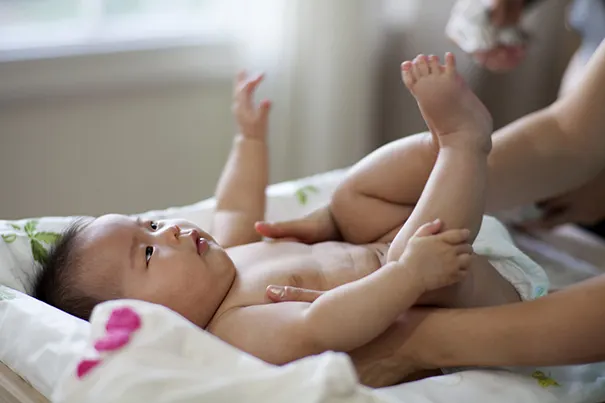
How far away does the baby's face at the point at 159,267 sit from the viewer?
39.0 inches

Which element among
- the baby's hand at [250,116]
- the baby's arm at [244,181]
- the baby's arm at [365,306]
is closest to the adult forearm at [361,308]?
the baby's arm at [365,306]

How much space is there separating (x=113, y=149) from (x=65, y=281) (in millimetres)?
1140

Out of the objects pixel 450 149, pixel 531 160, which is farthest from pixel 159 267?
pixel 531 160

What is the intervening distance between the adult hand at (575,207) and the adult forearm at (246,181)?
0.51 meters

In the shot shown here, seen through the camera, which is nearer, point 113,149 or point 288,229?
point 288,229

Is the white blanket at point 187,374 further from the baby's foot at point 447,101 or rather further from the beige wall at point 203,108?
the beige wall at point 203,108

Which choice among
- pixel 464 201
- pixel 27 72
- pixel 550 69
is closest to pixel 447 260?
pixel 464 201

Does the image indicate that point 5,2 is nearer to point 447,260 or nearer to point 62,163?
point 62,163

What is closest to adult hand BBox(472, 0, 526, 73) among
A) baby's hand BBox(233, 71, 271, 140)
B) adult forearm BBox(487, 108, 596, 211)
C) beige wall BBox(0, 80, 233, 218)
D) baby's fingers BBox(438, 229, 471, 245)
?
adult forearm BBox(487, 108, 596, 211)

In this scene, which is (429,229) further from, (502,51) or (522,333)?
(502,51)

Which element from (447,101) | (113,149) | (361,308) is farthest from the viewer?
(113,149)

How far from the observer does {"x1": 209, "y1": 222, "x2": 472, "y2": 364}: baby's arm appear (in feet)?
2.91

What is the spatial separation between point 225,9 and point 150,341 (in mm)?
1604

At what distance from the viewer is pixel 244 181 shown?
51.1 inches
